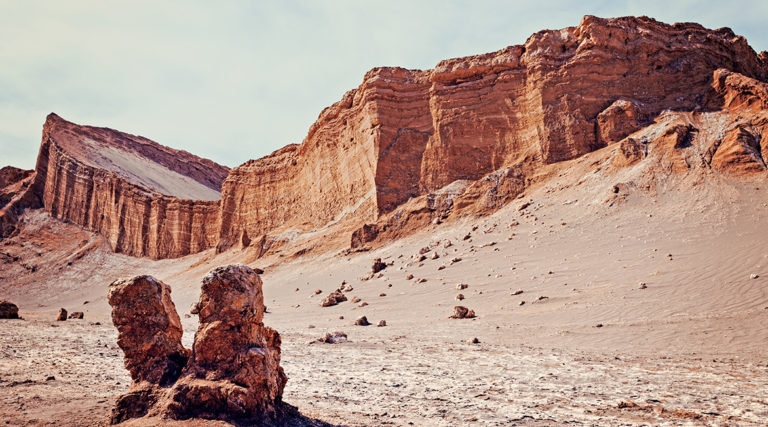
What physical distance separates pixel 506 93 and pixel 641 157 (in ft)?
27.3

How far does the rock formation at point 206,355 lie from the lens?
3.89m

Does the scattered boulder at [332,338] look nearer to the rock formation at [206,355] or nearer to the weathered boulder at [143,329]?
the rock formation at [206,355]

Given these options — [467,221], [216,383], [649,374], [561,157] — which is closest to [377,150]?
[467,221]

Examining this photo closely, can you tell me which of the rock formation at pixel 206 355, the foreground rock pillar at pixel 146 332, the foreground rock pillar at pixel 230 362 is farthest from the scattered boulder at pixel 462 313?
the foreground rock pillar at pixel 146 332

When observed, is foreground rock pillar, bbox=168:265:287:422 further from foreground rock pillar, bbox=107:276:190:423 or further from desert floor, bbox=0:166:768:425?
desert floor, bbox=0:166:768:425

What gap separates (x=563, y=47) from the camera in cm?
2572

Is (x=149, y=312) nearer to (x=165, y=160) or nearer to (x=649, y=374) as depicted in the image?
(x=649, y=374)

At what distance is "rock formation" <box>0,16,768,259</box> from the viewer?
68.5ft

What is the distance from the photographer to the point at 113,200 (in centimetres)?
4259

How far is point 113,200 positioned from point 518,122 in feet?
117

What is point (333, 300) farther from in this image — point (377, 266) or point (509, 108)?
point (509, 108)

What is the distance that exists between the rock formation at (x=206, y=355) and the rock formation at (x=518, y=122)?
18679 mm

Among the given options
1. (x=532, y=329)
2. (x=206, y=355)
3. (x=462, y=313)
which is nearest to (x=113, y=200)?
(x=462, y=313)

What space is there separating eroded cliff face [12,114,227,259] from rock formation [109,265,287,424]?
37.7 metres
